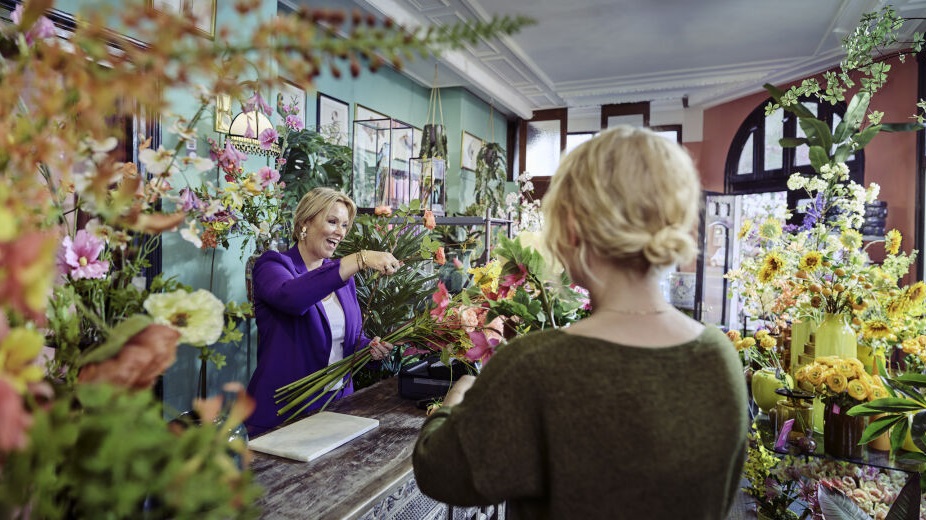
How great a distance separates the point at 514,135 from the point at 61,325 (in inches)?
307

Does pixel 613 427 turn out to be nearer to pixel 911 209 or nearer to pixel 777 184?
pixel 911 209

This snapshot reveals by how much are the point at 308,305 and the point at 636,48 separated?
4.70m

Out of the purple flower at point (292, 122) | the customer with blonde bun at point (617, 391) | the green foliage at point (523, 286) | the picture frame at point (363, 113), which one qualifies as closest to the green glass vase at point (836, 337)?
the green foliage at point (523, 286)

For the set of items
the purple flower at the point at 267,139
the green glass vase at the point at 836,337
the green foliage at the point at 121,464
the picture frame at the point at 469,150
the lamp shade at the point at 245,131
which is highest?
the picture frame at the point at 469,150

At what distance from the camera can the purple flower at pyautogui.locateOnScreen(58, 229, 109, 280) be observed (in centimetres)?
72

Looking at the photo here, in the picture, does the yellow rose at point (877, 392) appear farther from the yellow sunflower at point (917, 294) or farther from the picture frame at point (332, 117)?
the picture frame at point (332, 117)

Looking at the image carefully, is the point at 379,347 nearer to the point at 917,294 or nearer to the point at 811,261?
the point at 811,261

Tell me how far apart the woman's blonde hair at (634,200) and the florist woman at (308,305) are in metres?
1.17

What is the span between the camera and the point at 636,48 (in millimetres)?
5613

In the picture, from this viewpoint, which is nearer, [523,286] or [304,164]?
[523,286]

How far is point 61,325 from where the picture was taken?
672 millimetres

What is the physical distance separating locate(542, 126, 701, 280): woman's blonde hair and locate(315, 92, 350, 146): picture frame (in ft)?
12.8

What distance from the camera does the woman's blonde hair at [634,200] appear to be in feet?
2.56

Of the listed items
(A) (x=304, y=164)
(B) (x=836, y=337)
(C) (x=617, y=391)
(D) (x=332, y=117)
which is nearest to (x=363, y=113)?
(D) (x=332, y=117)
